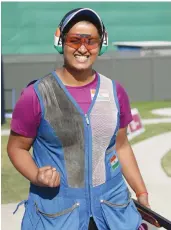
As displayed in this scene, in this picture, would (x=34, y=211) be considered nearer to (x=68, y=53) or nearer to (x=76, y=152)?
(x=76, y=152)

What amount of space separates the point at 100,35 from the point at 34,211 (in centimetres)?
103

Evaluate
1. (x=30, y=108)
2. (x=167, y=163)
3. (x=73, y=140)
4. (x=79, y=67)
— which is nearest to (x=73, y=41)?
(x=79, y=67)

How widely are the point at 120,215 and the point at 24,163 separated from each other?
0.60 m

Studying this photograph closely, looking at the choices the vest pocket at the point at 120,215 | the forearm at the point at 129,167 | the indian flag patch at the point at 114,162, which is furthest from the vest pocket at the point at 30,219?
the forearm at the point at 129,167

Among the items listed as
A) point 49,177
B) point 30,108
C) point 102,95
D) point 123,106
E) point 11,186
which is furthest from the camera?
point 11,186

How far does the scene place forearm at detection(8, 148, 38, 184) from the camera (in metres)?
3.15

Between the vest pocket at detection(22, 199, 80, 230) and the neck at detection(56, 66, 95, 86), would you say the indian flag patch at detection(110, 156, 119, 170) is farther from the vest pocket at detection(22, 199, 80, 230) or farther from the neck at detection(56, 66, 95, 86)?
the neck at detection(56, 66, 95, 86)

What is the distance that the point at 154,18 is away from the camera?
27016 mm

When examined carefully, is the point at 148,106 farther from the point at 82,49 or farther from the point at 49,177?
the point at 49,177

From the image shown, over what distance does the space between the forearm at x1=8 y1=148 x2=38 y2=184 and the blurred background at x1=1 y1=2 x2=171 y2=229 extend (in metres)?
4.16

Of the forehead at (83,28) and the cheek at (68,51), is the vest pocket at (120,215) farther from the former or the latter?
the forehead at (83,28)

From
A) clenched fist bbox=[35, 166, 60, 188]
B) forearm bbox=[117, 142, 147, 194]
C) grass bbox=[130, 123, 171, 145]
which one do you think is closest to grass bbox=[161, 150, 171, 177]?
grass bbox=[130, 123, 171, 145]

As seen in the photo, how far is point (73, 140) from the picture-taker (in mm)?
3139

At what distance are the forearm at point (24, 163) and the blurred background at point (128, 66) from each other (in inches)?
164
